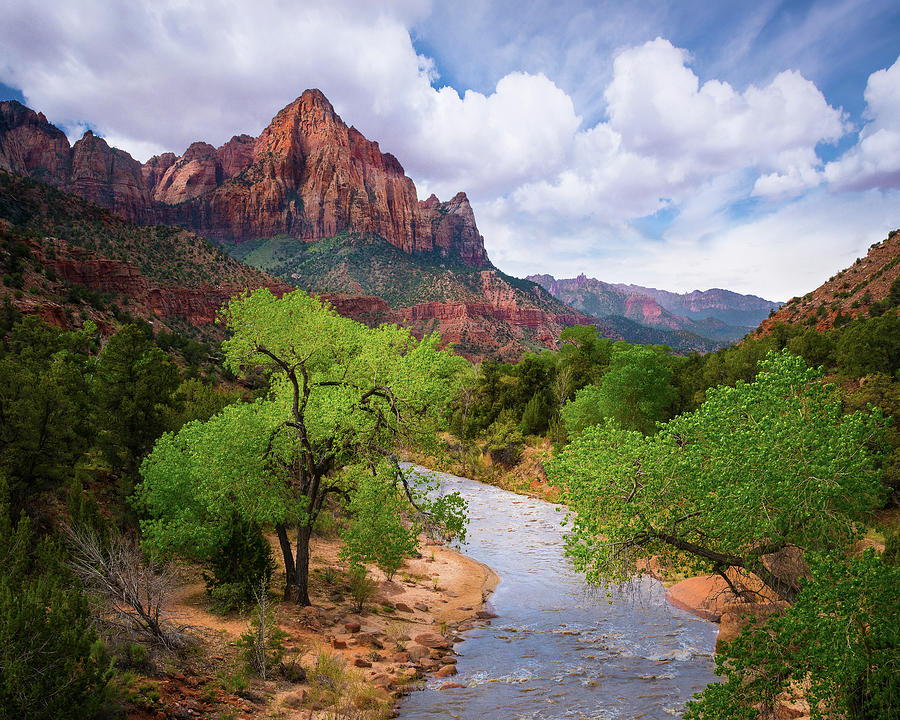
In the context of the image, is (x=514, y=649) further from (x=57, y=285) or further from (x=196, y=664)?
(x=57, y=285)

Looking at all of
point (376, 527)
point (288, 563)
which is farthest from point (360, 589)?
point (376, 527)

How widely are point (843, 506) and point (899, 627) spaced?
2.57 metres

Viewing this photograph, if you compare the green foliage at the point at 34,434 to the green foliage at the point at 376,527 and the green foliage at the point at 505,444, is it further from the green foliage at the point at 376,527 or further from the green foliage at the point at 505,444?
the green foliage at the point at 505,444

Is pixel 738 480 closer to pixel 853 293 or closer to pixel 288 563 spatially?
pixel 288 563

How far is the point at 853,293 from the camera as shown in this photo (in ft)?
184

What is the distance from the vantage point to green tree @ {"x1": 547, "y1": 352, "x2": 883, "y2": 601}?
335 inches

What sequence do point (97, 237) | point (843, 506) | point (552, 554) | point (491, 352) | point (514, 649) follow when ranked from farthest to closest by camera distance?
1. point (491, 352)
2. point (97, 237)
3. point (552, 554)
4. point (514, 649)
5. point (843, 506)

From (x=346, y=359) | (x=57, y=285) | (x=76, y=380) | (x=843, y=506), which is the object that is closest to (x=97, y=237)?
(x=57, y=285)

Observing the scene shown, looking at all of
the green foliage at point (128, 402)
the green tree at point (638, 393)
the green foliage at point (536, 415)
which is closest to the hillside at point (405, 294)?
the green foliage at point (536, 415)

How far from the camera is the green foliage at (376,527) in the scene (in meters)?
13.0

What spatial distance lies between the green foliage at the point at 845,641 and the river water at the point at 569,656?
16.9ft

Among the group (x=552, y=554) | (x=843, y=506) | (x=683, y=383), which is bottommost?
(x=552, y=554)

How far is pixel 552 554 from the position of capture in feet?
86.1

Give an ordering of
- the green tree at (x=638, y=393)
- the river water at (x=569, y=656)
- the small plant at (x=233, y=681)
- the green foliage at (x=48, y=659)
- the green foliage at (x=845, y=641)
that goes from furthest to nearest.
→ the green tree at (x=638, y=393), the river water at (x=569, y=656), the small plant at (x=233, y=681), the green foliage at (x=845, y=641), the green foliage at (x=48, y=659)
